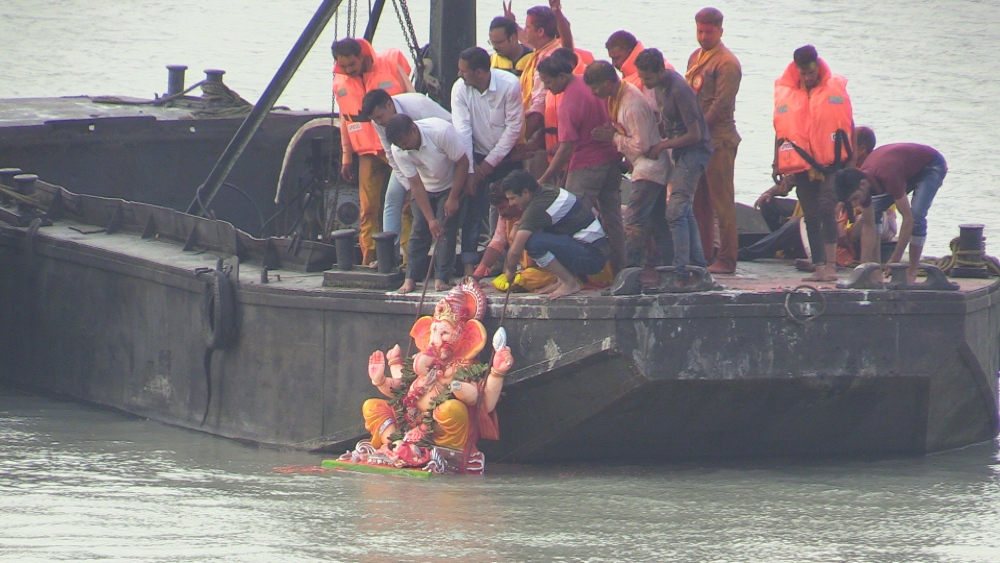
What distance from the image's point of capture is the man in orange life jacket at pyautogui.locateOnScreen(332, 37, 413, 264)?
376 inches

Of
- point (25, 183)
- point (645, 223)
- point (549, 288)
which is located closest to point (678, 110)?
point (645, 223)

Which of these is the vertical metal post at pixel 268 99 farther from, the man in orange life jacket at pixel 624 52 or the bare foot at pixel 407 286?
the bare foot at pixel 407 286

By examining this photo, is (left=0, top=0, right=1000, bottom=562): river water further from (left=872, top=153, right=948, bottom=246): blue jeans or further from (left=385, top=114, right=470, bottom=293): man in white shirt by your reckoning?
(left=872, top=153, right=948, bottom=246): blue jeans

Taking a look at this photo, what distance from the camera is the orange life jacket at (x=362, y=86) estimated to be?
960 centimetres

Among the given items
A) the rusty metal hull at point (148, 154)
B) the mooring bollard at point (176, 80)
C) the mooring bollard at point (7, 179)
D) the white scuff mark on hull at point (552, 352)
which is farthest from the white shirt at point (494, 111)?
the mooring bollard at point (176, 80)

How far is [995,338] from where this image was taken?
29.8 ft

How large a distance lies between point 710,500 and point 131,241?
13.8ft

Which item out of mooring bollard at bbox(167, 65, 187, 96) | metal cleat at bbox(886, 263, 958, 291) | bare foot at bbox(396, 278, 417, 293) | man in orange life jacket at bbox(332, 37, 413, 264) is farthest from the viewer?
mooring bollard at bbox(167, 65, 187, 96)

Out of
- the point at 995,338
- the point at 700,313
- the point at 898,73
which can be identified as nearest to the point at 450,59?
the point at 700,313

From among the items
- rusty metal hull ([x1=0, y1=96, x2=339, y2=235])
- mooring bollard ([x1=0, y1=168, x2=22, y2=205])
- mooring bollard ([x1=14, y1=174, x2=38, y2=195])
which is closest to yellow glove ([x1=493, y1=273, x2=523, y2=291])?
rusty metal hull ([x1=0, y1=96, x2=339, y2=235])

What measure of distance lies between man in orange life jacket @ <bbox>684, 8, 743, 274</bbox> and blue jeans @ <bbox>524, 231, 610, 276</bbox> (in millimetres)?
1108

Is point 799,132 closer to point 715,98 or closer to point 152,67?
point 715,98

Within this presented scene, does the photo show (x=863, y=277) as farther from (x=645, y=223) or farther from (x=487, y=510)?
(x=487, y=510)

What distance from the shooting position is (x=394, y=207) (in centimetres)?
929
